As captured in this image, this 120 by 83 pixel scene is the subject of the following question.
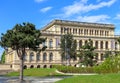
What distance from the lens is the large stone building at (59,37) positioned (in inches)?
4555

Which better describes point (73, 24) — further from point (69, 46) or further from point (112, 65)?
point (112, 65)

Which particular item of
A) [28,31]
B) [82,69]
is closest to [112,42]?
[82,69]

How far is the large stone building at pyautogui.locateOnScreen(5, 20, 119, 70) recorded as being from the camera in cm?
11569

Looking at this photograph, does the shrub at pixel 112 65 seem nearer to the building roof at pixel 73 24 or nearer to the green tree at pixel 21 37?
the green tree at pixel 21 37

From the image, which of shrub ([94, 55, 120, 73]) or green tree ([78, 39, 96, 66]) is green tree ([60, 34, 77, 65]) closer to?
green tree ([78, 39, 96, 66])

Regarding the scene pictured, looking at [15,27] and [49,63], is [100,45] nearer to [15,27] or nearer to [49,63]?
[49,63]

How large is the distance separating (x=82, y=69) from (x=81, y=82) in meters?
44.8

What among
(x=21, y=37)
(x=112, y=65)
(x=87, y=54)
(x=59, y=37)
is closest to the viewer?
(x=112, y=65)

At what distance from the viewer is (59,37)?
118 metres

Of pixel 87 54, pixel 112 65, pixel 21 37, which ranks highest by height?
pixel 21 37

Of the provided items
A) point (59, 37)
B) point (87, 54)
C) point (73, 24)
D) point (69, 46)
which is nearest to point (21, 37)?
point (87, 54)

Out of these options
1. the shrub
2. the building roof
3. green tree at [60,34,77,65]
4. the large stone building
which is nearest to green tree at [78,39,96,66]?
green tree at [60,34,77,65]

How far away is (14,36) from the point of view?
4094cm

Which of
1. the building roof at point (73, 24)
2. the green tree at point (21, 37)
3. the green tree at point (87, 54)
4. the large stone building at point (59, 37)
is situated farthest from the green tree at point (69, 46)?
the green tree at point (21, 37)
